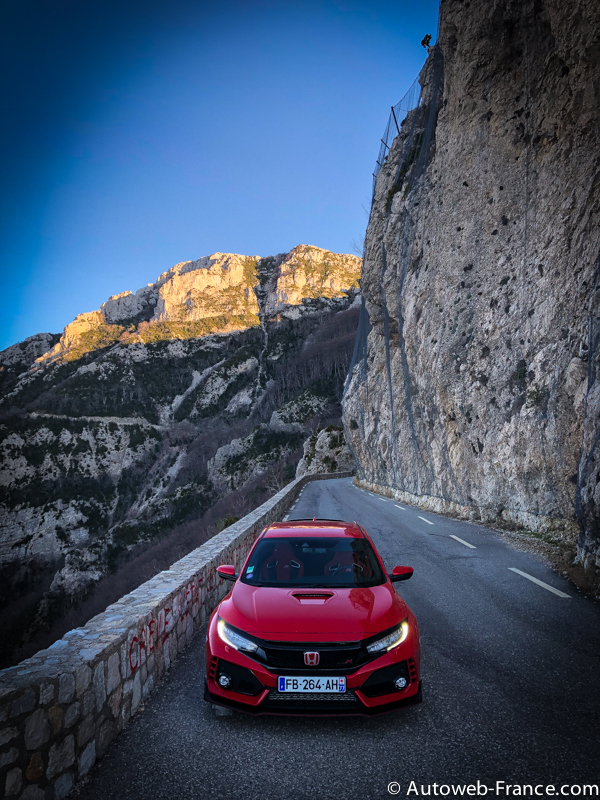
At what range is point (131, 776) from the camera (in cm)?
272

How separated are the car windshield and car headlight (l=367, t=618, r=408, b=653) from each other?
0.68 m

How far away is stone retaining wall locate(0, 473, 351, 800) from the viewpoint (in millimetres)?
2271

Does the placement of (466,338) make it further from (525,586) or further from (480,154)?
(525,586)

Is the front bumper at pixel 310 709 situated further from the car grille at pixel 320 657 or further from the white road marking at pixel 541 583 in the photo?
the white road marking at pixel 541 583

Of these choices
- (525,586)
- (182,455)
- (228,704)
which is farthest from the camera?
(182,455)

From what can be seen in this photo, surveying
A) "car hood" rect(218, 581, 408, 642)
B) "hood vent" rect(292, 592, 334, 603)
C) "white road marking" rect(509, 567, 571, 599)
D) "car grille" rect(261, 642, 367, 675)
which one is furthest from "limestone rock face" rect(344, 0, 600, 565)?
"car grille" rect(261, 642, 367, 675)

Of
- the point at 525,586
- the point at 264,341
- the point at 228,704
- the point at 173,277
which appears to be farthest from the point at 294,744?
the point at 173,277

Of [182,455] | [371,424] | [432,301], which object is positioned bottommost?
[182,455]

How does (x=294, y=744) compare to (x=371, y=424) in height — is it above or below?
below

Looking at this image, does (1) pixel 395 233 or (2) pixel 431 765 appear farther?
(1) pixel 395 233

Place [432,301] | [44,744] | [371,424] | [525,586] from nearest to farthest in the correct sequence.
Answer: [44,744] < [525,586] < [432,301] < [371,424]

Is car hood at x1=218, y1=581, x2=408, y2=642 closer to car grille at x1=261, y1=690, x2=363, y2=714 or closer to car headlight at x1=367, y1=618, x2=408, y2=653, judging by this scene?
car headlight at x1=367, y1=618, x2=408, y2=653

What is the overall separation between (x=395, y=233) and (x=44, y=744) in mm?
28271

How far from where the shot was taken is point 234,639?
11.1 feet
